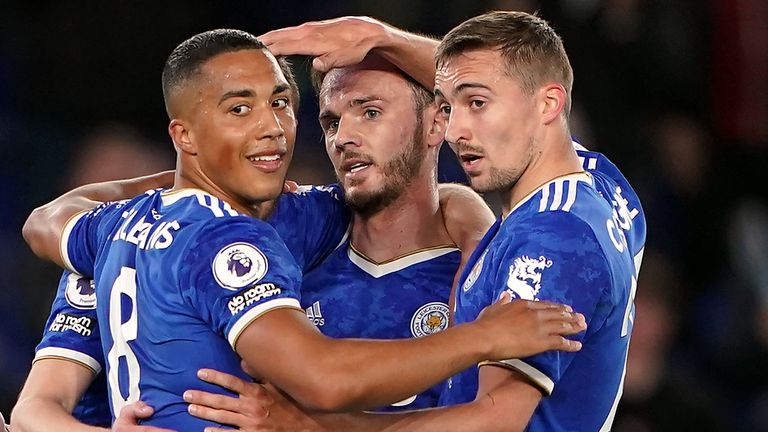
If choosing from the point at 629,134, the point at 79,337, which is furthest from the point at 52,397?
the point at 629,134

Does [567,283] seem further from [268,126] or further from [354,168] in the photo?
[354,168]

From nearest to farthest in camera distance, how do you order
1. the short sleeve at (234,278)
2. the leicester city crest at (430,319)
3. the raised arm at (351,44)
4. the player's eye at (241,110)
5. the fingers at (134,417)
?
the short sleeve at (234,278) → the fingers at (134,417) → the player's eye at (241,110) → the leicester city crest at (430,319) → the raised arm at (351,44)

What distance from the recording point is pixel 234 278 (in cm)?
370

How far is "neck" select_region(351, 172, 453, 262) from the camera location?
516cm

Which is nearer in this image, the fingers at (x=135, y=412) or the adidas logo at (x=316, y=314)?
the fingers at (x=135, y=412)

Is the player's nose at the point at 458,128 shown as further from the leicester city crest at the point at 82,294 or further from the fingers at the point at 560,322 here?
the leicester city crest at the point at 82,294

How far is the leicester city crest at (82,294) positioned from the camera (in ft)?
15.6

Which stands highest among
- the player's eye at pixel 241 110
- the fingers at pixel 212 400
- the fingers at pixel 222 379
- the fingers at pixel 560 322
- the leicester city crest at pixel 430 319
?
the player's eye at pixel 241 110

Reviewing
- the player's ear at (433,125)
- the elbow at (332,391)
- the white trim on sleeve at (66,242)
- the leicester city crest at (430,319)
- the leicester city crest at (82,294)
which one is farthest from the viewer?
the player's ear at (433,125)

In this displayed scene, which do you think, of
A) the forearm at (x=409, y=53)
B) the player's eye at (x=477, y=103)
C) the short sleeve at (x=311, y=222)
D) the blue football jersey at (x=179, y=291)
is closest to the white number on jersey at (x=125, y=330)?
the blue football jersey at (x=179, y=291)

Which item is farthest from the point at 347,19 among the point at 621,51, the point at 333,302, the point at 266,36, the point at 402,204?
the point at 621,51

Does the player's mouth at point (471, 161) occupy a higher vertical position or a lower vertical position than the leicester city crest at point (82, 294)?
higher

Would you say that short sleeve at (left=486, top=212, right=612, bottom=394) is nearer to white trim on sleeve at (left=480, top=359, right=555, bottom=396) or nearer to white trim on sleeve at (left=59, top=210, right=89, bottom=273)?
white trim on sleeve at (left=480, top=359, right=555, bottom=396)

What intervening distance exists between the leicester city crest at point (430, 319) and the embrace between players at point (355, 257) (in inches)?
0.5
